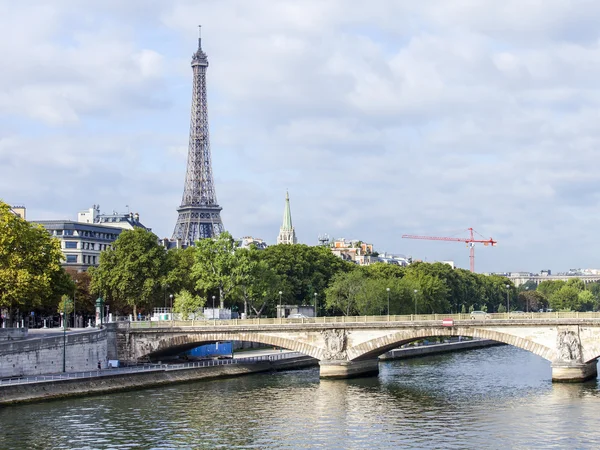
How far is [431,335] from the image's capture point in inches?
3388

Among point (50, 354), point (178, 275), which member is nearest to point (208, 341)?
point (50, 354)

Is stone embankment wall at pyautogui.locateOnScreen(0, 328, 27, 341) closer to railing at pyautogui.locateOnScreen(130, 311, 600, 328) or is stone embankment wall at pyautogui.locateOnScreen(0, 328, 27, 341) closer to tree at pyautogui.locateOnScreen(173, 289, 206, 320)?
railing at pyautogui.locateOnScreen(130, 311, 600, 328)

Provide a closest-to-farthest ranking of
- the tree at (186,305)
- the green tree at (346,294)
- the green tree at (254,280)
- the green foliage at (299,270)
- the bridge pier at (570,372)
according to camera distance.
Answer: the bridge pier at (570,372) < the tree at (186,305) < the green tree at (254,280) < the green tree at (346,294) < the green foliage at (299,270)

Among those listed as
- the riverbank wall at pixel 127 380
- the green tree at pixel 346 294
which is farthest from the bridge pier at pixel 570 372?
the green tree at pixel 346 294

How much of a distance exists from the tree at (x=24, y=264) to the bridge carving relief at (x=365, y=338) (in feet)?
35.5

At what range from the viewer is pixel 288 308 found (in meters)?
123

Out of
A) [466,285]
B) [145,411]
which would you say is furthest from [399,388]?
[466,285]

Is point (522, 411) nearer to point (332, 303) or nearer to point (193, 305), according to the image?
point (193, 305)

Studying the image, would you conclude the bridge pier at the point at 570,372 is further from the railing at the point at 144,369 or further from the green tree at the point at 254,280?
the green tree at the point at 254,280

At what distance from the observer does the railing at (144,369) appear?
7238 centimetres

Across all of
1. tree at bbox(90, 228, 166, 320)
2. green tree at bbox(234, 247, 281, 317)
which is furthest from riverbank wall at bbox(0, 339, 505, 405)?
tree at bbox(90, 228, 166, 320)

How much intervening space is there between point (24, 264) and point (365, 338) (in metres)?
31.6

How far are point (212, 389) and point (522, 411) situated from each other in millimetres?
27058

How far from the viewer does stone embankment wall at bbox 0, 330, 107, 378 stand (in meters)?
74.9
